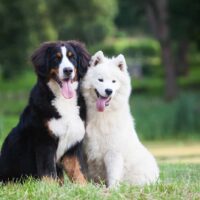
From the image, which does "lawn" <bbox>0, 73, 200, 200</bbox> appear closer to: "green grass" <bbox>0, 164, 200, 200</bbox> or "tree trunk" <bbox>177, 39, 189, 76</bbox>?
"green grass" <bbox>0, 164, 200, 200</bbox>

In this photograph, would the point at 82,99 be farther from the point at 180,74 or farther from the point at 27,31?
the point at 180,74

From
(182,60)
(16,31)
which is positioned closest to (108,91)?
(16,31)

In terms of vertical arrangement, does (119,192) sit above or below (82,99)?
below

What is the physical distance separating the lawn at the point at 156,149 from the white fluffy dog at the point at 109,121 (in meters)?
0.66

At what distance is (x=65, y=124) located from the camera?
871 centimetres

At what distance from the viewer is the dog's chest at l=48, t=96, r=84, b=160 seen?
8664mm

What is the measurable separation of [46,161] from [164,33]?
2851cm

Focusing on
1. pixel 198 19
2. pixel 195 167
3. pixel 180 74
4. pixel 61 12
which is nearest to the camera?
pixel 195 167

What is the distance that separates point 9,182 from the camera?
9000 millimetres

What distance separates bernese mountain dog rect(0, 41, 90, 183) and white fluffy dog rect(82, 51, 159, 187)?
374 millimetres

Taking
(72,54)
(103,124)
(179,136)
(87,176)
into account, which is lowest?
(179,136)

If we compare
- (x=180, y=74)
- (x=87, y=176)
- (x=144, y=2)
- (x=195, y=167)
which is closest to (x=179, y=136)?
(x=144, y=2)

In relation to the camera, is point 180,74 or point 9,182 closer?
point 9,182

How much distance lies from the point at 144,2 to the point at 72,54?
97.0 ft
